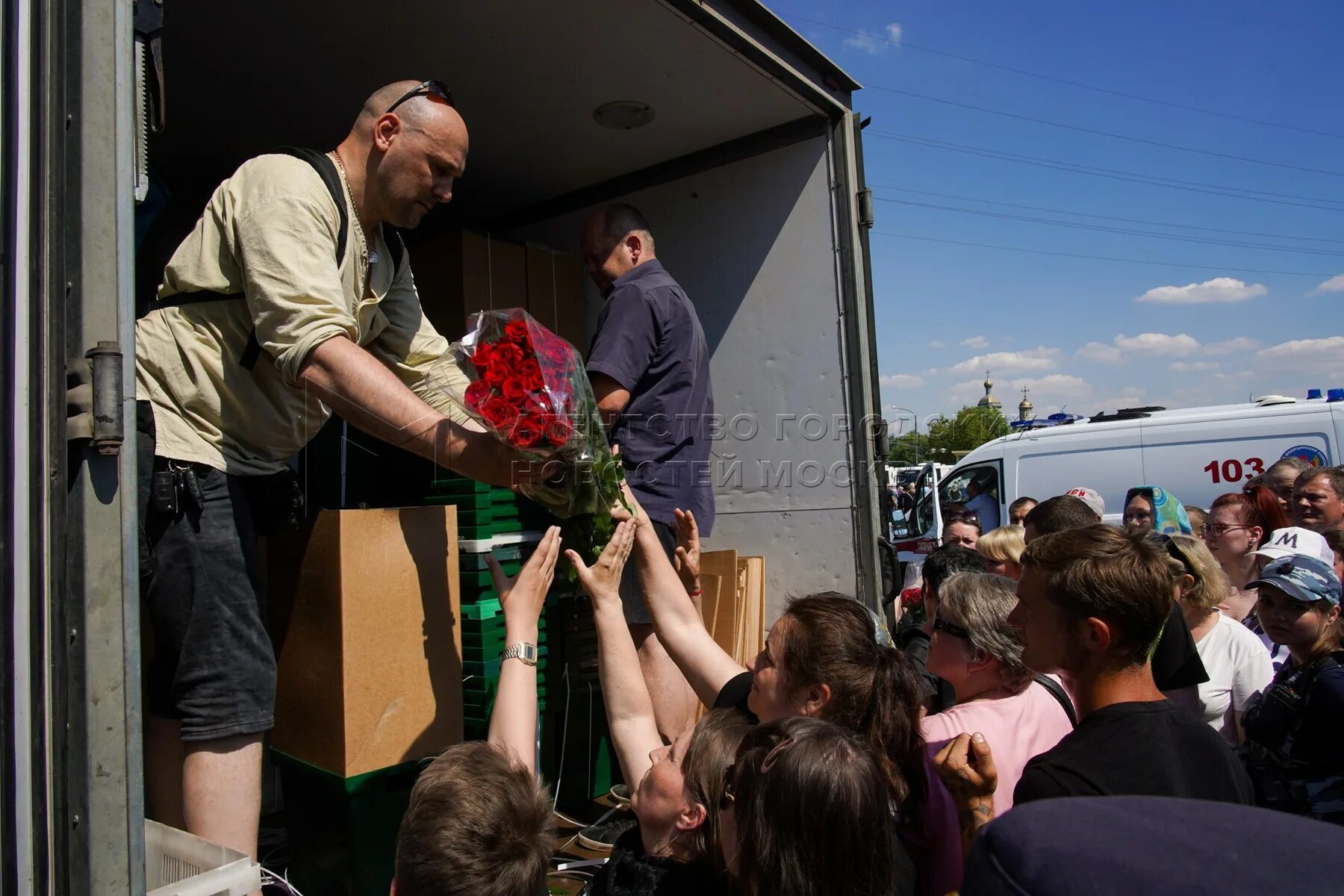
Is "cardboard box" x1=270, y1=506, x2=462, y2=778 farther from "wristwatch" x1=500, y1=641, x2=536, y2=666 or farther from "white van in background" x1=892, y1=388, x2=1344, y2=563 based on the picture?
"white van in background" x1=892, y1=388, x2=1344, y2=563

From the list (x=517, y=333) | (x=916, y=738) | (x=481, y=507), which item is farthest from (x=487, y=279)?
(x=916, y=738)

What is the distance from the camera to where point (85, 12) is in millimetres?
1358

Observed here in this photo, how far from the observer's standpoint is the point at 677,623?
2658 millimetres

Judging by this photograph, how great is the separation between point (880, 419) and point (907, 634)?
2.82ft

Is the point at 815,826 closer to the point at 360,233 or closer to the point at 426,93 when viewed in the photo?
the point at 360,233

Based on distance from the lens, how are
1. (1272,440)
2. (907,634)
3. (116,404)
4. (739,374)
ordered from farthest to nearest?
(1272,440) < (739,374) < (907,634) < (116,404)

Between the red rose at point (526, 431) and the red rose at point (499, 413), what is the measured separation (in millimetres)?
19

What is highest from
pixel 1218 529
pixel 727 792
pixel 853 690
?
pixel 1218 529

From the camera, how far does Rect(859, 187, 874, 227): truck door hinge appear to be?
3.64 meters

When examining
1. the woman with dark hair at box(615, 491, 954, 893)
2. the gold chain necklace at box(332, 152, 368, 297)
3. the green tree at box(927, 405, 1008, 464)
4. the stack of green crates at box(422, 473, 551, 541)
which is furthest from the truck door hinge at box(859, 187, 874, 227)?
the green tree at box(927, 405, 1008, 464)

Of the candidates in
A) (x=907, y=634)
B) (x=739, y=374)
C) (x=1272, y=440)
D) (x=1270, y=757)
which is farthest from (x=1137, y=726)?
(x=1272, y=440)

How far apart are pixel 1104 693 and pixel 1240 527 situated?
3.75m

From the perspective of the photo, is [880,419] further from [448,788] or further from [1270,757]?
[448,788]

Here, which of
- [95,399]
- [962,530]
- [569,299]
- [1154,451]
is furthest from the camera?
[1154,451]
